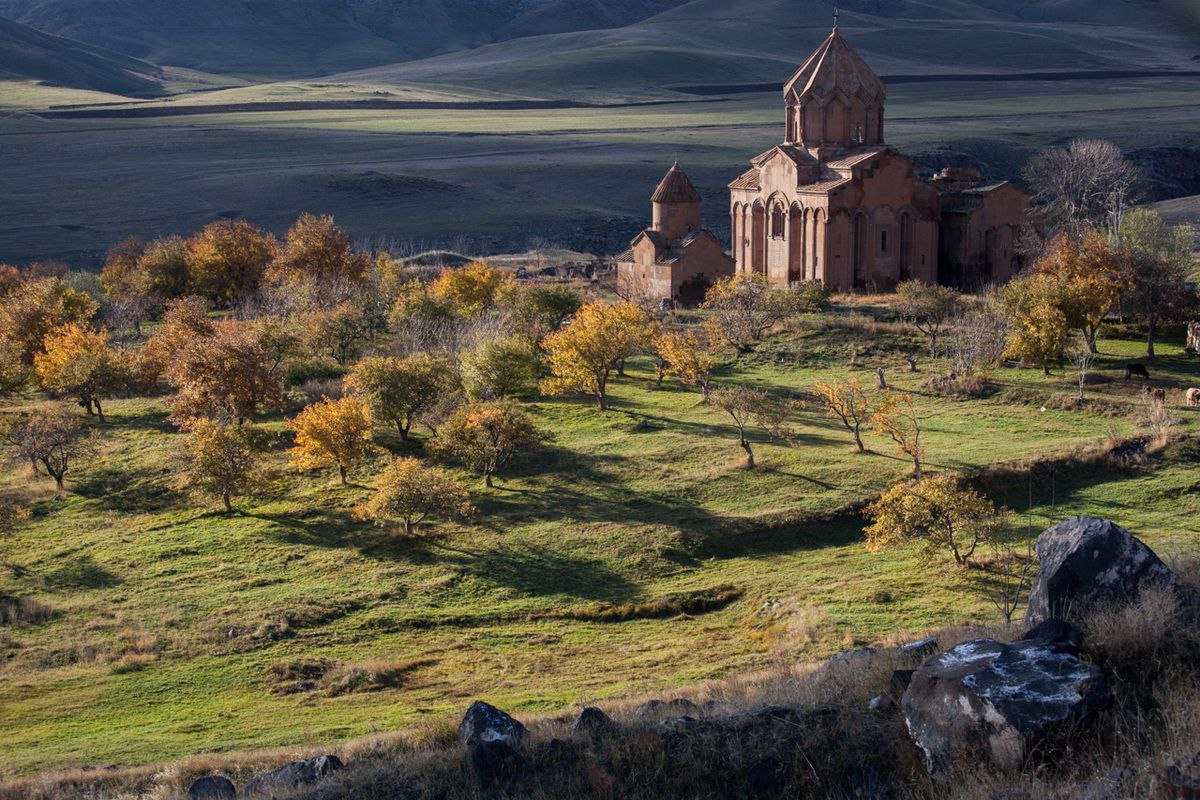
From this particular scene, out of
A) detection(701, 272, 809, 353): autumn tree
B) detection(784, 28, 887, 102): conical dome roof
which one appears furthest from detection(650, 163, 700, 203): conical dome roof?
detection(701, 272, 809, 353): autumn tree

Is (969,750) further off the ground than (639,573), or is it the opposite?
(969,750)

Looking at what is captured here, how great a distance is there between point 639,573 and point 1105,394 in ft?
47.6

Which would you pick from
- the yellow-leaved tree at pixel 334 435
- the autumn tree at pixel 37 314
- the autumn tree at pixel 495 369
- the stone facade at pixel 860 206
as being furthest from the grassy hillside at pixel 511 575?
the stone facade at pixel 860 206

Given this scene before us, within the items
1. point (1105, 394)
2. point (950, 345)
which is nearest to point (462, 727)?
point (1105, 394)

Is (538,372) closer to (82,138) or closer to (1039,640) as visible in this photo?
(1039,640)

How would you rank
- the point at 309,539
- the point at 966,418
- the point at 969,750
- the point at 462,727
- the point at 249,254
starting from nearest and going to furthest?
1. the point at 969,750
2. the point at 462,727
3. the point at 309,539
4. the point at 966,418
5. the point at 249,254

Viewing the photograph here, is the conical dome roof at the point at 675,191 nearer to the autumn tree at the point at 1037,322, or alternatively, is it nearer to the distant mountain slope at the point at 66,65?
the autumn tree at the point at 1037,322

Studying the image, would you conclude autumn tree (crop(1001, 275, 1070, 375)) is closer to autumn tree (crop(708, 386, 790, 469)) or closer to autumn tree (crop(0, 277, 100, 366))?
autumn tree (crop(708, 386, 790, 469))

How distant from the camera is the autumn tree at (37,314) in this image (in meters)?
39.9

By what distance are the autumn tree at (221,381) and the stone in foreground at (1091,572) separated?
24864 millimetres

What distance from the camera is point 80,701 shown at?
770 inches

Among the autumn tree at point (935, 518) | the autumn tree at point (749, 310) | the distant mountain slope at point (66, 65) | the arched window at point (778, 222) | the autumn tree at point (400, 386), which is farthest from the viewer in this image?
the distant mountain slope at point (66, 65)

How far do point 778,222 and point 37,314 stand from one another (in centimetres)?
2684

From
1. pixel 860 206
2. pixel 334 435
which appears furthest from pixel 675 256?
pixel 334 435
